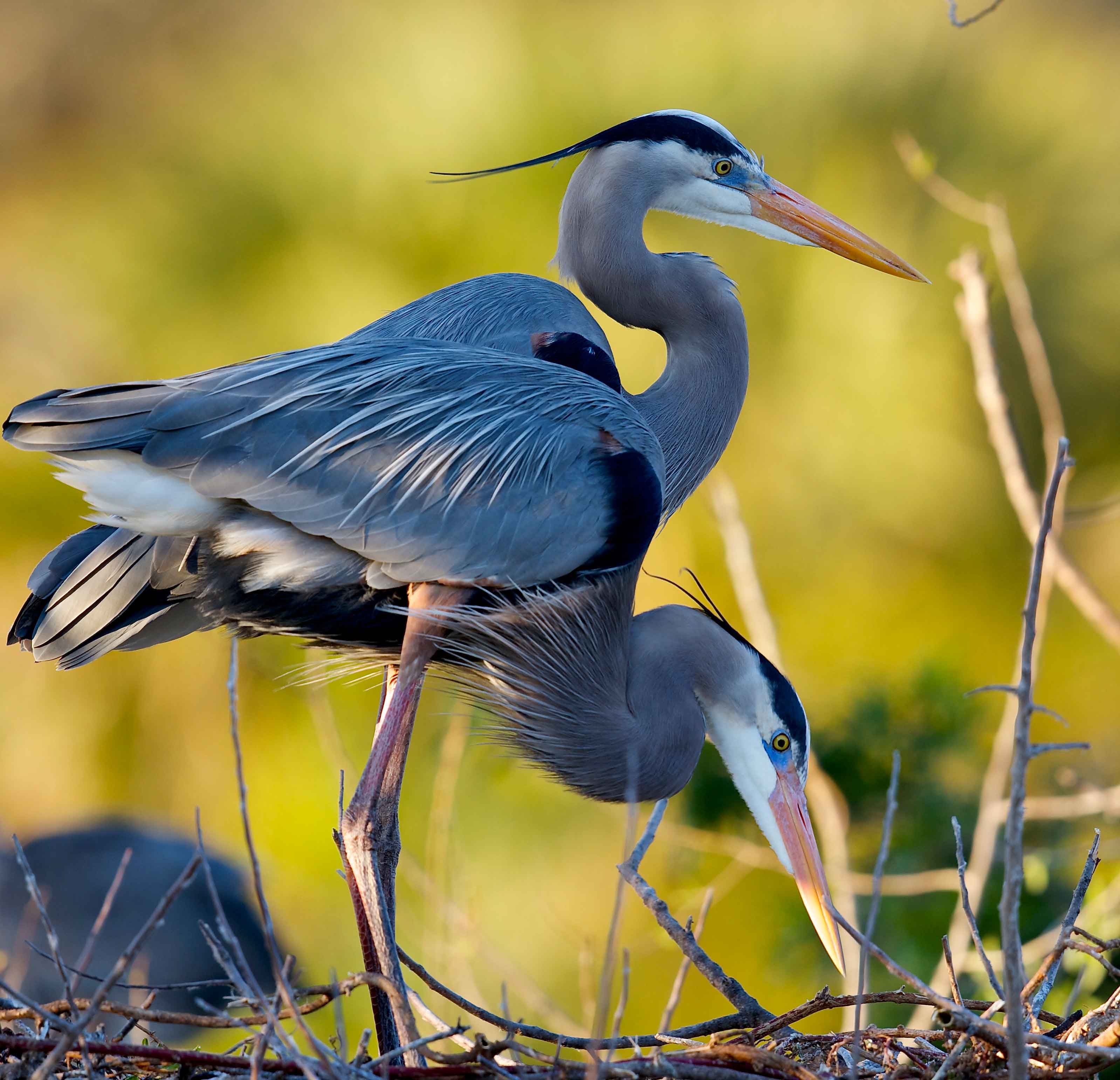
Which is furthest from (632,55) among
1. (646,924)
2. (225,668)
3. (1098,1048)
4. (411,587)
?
(1098,1048)

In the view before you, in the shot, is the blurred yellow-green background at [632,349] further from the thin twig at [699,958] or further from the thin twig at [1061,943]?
the thin twig at [1061,943]

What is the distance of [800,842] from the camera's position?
2.90 meters

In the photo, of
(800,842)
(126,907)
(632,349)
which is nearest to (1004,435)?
(800,842)

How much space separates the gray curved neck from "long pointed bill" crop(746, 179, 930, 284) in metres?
0.20

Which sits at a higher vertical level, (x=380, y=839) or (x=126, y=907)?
(x=380, y=839)

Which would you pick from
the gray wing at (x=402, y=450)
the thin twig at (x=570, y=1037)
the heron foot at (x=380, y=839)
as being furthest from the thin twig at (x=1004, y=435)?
the heron foot at (x=380, y=839)

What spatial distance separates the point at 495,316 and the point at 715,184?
63 centimetres

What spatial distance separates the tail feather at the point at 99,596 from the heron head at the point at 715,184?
129 cm

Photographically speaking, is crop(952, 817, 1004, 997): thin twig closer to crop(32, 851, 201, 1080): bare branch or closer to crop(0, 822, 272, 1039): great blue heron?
crop(32, 851, 201, 1080): bare branch

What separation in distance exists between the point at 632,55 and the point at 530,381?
3732 millimetres

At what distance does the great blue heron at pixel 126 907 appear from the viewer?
5359 mm

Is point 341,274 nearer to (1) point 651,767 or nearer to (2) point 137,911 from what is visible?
(2) point 137,911

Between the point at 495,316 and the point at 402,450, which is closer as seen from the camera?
the point at 402,450

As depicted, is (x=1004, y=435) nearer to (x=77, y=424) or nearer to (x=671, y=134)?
(x=671, y=134)
